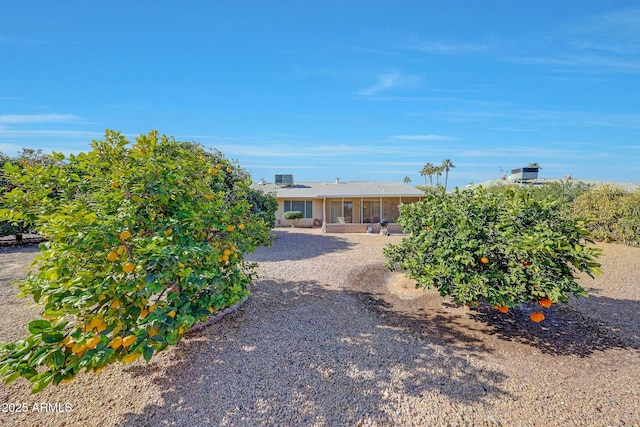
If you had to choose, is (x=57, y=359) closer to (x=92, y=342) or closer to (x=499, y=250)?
(x=92, y=342)

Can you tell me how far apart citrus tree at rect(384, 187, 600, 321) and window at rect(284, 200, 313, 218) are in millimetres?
17981

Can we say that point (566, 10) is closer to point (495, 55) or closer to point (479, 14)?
point (479, 14)

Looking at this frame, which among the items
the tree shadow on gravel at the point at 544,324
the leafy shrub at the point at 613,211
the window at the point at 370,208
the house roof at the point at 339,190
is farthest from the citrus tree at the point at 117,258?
the window at the point at 370,208

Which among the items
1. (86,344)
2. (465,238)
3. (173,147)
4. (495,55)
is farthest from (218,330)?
(495,55)

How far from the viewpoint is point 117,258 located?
3025mm

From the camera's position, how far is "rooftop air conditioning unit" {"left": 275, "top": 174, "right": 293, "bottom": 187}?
26.2 metres

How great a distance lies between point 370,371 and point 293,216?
18542 millimetres

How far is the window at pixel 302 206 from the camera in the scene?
76.8 ft

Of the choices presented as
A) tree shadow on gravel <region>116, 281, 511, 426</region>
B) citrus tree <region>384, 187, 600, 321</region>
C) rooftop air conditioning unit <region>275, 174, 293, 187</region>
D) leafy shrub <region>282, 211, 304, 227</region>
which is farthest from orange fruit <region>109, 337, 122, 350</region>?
rooftop air conditioning unit <region>275, 174, 293, 187</region>

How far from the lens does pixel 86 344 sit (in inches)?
93.4

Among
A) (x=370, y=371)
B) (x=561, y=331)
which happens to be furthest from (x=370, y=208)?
(x=370, y=371)

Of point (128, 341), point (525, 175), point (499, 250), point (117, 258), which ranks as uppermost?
point (525, 175)

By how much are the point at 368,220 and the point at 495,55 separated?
512 inches

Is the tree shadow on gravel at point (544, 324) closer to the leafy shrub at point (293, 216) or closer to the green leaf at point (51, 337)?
the green leaf at point (51, 337)
